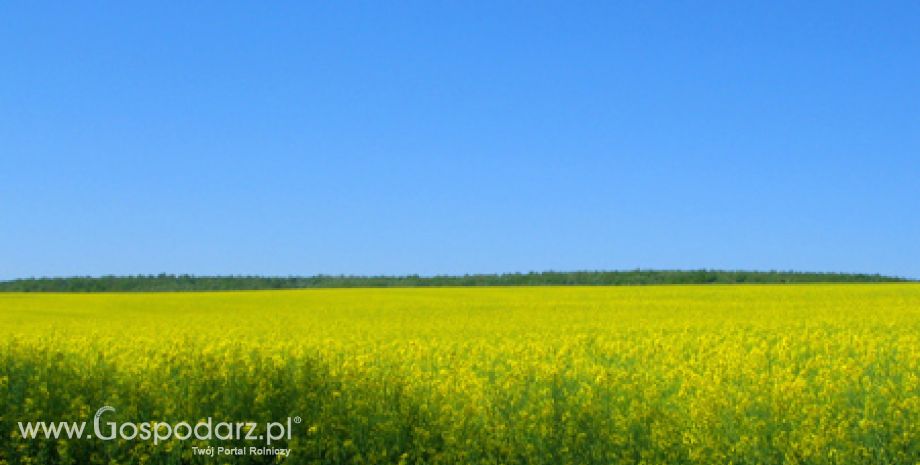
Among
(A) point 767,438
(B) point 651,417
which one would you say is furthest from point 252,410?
(A) point 767,438

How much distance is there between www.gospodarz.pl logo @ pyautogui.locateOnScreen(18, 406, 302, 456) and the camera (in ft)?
30.8

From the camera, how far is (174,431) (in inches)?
378

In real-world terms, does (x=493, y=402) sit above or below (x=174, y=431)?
above

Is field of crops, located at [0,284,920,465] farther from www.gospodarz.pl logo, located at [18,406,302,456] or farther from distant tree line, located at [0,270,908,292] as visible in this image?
distant tree line, located at [0,270,908,292]

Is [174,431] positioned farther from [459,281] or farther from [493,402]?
[459,281]

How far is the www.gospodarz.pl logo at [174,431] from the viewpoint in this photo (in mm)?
9391

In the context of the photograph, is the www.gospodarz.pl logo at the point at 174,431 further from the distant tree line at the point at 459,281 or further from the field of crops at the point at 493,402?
the distant tree line at the point at 459,281

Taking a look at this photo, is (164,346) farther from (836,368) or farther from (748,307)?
(748,307)

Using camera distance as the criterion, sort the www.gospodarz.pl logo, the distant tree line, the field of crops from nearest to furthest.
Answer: the field of crops
the www.gospodarz.pl logo
the distant tree line

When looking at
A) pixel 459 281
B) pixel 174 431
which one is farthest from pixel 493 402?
pixel 459 281

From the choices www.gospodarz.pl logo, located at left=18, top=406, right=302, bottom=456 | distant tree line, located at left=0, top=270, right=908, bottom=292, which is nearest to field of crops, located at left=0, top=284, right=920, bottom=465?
www.gospodarz.pl logo, located at left=18, top=406, right=302, bottom=456

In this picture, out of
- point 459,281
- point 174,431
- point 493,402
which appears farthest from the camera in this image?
point 459,281

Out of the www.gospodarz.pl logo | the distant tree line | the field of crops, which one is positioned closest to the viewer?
the field of crops

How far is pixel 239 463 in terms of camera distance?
370 inches
